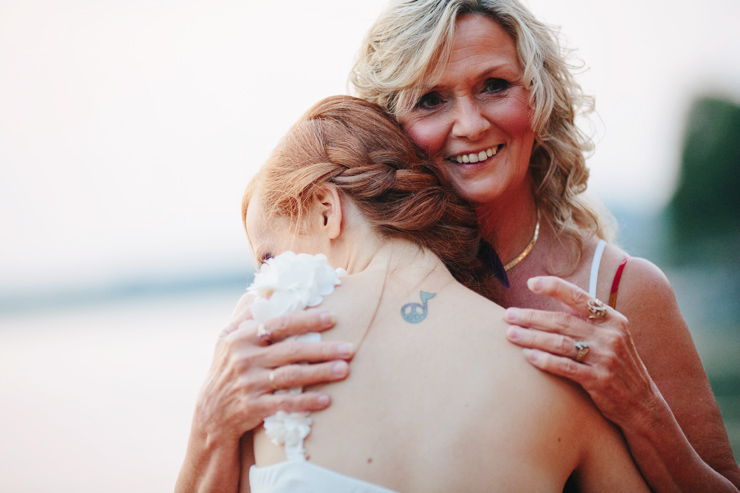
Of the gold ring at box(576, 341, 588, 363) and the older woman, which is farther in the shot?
the older woman

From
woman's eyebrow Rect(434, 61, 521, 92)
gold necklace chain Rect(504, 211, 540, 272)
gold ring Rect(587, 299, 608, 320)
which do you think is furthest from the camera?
gold necklace chain Rect(504, 211, 540, 272)

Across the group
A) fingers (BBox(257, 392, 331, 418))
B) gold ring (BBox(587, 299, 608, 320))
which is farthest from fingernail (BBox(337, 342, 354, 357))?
gold ring (BBox(587, 299, 608, 320))

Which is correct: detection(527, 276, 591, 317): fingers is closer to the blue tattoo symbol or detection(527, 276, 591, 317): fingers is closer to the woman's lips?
the blue tattoo symbol

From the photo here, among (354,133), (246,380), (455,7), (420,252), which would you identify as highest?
(455,7)

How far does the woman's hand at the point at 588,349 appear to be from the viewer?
1.91 meters

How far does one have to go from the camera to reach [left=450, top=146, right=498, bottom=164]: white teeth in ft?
9.47

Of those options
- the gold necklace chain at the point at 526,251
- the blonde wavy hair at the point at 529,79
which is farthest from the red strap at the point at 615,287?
the gold necklace chain at the point at 526,251

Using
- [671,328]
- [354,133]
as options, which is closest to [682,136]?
[671,328]

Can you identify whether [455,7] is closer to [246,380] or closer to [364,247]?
[364,247]

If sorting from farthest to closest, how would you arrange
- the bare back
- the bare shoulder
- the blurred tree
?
1. the blurred tree
2. the bare shoulder
3. the bare back

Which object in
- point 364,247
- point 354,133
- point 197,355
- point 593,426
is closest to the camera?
point 593,426

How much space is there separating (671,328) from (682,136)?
19.9 ft

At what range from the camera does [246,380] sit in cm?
198

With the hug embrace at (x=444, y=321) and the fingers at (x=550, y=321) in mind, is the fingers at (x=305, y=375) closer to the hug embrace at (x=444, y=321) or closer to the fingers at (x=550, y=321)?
the hug embrace at (x=444, y=321)
